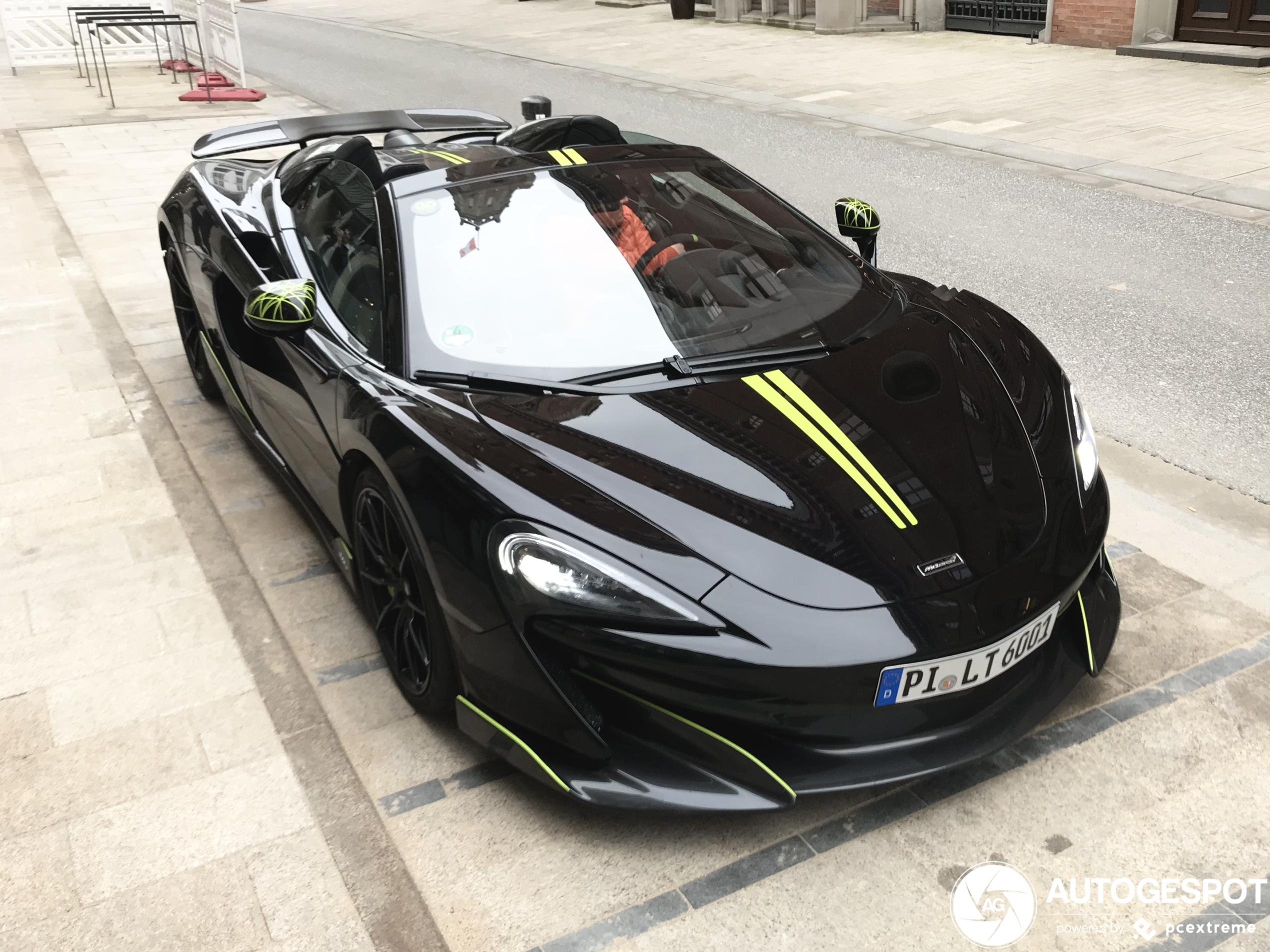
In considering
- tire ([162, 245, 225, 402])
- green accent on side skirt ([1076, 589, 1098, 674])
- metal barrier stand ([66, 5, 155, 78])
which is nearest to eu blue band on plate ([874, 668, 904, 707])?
green accent on side skirt ([1076, 589, 1098, 674])

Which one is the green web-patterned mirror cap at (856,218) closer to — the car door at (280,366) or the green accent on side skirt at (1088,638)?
the green accent on side skirt at (1088,638)

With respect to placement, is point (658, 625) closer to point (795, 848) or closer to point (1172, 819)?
point (795, 848)

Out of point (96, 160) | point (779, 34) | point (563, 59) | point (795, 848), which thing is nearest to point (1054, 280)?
point (795, 848)

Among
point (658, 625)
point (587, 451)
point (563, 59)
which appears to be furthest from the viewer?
point (563, 59)

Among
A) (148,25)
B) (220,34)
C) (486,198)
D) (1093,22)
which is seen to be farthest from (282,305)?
(148,25)

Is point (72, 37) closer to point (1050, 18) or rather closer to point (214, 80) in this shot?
point (214, 80)

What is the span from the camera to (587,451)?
2.76m

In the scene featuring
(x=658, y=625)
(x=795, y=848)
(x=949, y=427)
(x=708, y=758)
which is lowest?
(x=795, y=848)

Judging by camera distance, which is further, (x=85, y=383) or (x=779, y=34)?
(x=779, y=34)

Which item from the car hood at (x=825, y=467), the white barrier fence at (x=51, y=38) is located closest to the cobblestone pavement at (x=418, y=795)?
the car hood at (x=825, y=467)

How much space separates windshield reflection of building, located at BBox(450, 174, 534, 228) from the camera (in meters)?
3.45

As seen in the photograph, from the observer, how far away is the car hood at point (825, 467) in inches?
98.7

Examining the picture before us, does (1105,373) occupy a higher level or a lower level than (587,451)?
lower

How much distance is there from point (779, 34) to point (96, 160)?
11.5 meters
